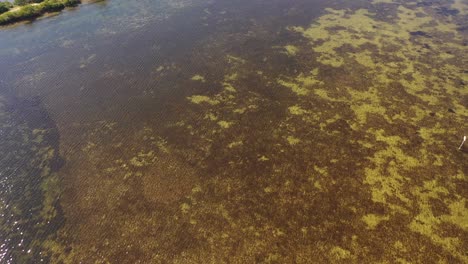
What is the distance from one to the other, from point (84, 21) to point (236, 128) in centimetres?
769

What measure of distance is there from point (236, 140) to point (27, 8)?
9.71 m

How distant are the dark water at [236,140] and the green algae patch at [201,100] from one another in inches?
1.9

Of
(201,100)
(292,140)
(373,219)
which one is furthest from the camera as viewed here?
(201,100)

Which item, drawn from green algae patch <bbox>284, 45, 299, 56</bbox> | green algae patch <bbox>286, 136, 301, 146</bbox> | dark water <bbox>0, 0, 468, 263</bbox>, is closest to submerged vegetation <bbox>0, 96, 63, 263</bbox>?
dark water <bbox>0, 0, 468, 263</bbox>

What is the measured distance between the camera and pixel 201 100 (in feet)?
24.2

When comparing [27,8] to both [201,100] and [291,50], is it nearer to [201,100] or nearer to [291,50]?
[201,100]

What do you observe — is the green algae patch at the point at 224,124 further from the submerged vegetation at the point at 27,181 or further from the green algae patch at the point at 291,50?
the green algae patch at the point at 291,50

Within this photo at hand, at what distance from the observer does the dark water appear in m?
4.70

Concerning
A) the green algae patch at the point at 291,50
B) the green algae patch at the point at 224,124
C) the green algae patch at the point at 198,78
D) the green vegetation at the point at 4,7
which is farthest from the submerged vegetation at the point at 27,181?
the green algae patch at the point at 291,50

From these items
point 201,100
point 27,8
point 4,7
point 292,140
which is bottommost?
point 292,140

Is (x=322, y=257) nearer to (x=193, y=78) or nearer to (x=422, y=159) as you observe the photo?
(x=422, y=159)

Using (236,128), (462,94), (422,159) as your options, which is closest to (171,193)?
(236,128)

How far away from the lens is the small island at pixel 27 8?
35.2 feet

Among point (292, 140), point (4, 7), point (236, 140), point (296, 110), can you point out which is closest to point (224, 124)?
point (236, 140)
